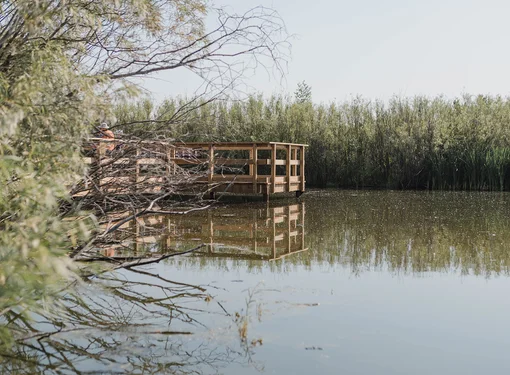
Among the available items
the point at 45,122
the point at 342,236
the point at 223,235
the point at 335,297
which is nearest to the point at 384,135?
the point at 342,236

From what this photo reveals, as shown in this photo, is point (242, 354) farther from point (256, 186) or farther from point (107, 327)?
point (256, 186)

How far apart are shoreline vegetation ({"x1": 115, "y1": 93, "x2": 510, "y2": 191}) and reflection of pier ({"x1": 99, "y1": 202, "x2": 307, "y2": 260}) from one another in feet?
26.2

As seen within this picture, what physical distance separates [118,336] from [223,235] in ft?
13.8

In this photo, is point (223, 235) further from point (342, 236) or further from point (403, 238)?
point (403, 238)

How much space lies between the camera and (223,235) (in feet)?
25.5

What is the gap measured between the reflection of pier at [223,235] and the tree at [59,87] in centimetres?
136

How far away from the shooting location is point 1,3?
4.24m

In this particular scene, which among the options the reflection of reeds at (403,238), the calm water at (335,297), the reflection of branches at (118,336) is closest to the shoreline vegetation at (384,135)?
the reflection of reeds at (403,238)

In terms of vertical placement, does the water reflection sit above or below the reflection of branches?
above

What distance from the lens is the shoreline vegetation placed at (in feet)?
59.2

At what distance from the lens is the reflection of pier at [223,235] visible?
21.0ft

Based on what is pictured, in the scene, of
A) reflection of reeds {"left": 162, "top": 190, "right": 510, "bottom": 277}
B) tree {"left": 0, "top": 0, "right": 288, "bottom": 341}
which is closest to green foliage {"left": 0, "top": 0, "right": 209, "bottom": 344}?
tree {"left": 0, "top": 0, "right": 288, "bottom": 341}

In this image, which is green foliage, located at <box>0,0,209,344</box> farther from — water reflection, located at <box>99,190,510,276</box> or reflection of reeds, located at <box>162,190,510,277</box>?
reflection of reeds, located at <box>162,190,510,277</box>

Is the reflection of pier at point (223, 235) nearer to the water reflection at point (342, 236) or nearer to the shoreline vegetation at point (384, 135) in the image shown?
the water reflection at point (342, 236)
